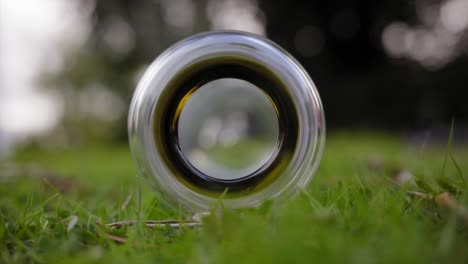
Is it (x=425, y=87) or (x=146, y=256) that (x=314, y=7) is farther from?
(x=146, y=256)

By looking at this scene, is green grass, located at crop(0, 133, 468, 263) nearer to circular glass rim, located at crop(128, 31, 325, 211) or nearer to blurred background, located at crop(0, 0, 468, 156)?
circular glass rim, located at crop(128, 31, 325, 211)

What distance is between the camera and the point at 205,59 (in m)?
1.28

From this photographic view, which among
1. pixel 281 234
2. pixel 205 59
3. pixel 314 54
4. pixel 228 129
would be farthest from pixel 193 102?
pixel 314 54

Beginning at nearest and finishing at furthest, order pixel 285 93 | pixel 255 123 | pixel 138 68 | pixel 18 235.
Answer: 1. pixel 18 235
2. pixel 285 93
3. pixel 255 123
4. pixel 138 68

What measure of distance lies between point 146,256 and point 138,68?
9373 millimetres

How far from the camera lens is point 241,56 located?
128cm

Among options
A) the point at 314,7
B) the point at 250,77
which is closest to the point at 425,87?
the point at 314,7

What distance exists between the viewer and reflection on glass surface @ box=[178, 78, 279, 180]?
1479 mm

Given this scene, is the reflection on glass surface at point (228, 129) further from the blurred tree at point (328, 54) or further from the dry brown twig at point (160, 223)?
the blurred tree at point (328, 54)

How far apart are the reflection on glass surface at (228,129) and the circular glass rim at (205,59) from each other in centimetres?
12

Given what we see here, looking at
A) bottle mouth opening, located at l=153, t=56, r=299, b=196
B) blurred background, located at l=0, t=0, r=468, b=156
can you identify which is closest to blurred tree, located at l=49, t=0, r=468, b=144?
blurred background, located at l=0, t=0, r=468, b=156

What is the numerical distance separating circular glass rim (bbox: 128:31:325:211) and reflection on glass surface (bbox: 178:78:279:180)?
119 millimetres

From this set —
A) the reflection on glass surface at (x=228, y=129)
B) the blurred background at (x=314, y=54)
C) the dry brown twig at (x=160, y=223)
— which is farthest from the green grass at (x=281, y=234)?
the blurred background at (x=314, y=54)

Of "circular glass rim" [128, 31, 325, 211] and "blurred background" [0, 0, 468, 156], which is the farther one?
"blurred background" [0, 0, 468, 156]
